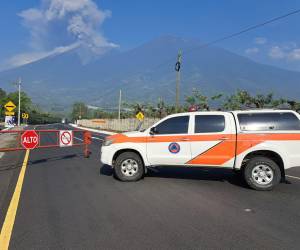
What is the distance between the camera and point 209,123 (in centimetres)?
876

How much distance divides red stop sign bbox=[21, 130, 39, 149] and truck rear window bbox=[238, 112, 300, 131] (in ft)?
26.4

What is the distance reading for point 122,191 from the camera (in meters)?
7.86

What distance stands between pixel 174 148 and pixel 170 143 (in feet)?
0.57

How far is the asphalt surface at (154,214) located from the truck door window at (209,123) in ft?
4.86

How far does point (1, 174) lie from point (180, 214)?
6.52 metres

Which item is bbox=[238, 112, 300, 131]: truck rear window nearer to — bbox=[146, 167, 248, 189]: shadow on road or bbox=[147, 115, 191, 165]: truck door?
bbox=[147, 115, 191, 165]: truck door

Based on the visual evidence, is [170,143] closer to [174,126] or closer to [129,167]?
[174,126]

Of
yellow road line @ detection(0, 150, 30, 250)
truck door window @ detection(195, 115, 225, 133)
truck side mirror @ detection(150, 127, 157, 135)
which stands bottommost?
yellow road line @ detection(0, 150, 30, 250)

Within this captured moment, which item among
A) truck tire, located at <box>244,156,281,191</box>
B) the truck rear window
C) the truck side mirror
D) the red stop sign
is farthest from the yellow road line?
the truck rear window

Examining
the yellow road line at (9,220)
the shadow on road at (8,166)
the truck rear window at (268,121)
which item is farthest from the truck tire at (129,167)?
the shadow on road at (8,166)

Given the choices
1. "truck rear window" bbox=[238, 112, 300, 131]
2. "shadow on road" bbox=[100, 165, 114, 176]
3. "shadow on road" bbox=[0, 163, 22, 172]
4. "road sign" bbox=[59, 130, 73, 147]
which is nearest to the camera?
"truck rear window" bbox=[238, 112, 300, 131]

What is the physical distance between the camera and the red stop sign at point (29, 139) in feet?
40.7

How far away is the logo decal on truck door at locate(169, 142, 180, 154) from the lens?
8.80 m

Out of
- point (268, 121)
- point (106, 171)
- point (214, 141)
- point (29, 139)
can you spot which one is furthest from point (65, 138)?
point (268, 121)
